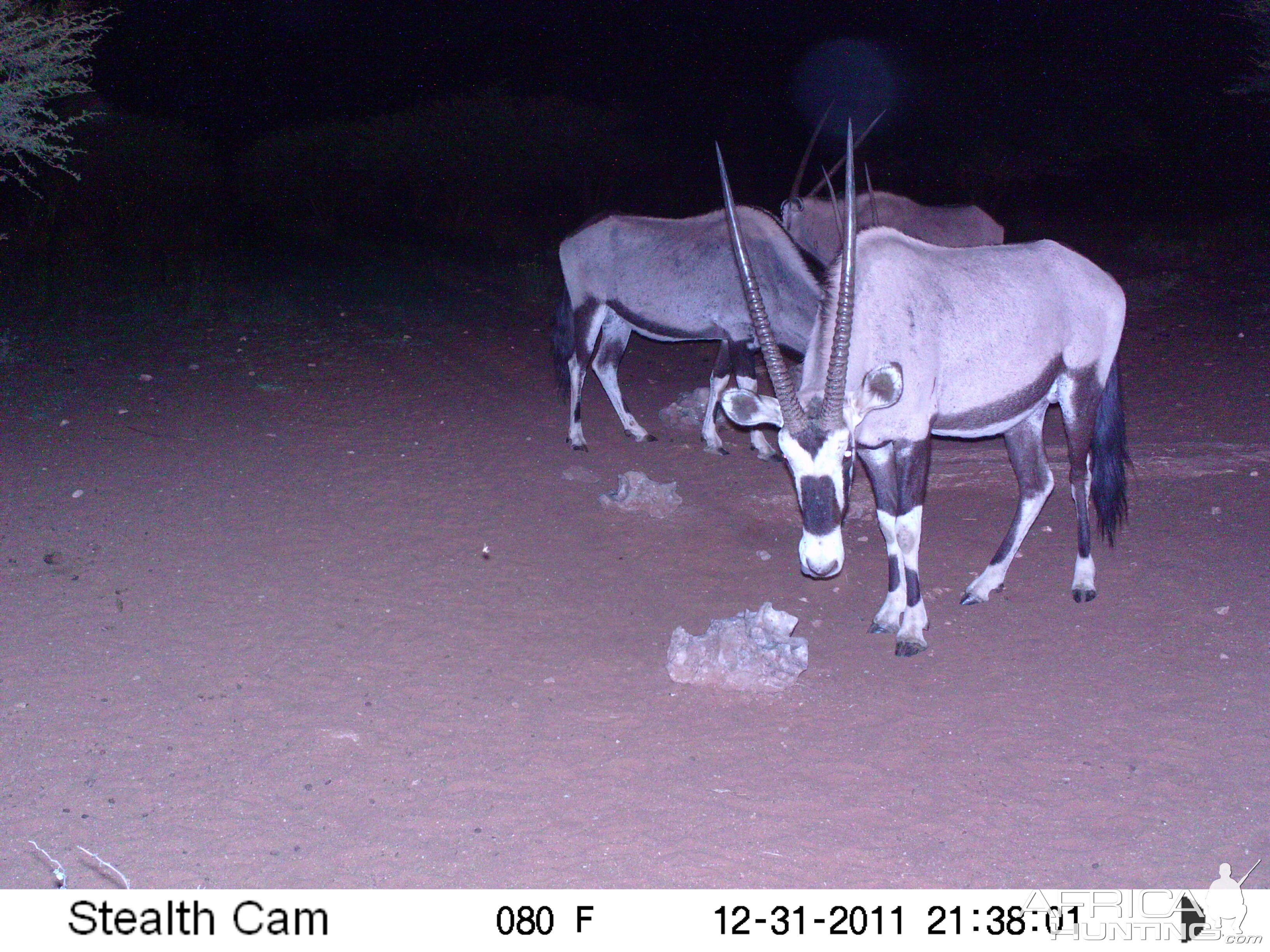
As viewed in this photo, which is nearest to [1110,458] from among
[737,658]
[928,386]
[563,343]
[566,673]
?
[928,386]

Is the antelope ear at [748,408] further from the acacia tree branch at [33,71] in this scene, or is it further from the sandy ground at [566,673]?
the acacia tree branch at [33,71]

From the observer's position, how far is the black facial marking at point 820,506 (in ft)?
15.1

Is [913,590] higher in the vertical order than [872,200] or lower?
lower

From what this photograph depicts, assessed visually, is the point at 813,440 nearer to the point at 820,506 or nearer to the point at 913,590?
the point at 820,506

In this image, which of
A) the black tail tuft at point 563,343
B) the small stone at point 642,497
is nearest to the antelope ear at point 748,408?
the small stone at point 642,497

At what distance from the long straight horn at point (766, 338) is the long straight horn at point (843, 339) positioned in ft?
0.40

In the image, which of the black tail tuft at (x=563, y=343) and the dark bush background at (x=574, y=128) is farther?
the dark bush background at (x=574, y=128)

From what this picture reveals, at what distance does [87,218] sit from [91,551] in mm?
16381

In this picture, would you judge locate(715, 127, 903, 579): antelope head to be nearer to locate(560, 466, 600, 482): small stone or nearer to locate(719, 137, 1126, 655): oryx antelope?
locate(719, 137, 1126, 655): oryx antelope

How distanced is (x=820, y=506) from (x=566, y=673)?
138 cm

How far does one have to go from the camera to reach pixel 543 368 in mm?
Answer: 11195

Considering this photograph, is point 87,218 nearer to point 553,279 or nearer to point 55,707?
point 553,279

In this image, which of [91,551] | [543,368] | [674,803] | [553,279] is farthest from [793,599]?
[553,279]

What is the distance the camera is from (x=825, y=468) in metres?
4.64
